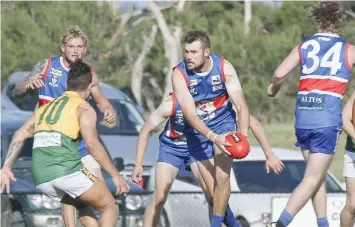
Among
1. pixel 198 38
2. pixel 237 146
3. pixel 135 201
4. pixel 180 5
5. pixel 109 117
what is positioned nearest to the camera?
pixel 237 146

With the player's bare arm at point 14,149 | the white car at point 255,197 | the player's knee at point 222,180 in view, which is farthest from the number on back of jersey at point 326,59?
the white car at point 255,197

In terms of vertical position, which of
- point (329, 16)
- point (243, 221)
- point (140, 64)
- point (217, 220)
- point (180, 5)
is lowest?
point (140, 64)

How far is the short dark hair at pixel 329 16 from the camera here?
9125 millimetres

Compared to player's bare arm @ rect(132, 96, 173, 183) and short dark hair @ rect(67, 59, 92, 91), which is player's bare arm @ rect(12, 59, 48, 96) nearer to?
short dark hair @ rect(67, 59, 92, 91)

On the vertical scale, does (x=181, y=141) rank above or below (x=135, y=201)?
above

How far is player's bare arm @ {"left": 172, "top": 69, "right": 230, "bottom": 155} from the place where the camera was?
9.01 metres

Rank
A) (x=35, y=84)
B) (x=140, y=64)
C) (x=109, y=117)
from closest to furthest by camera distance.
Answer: (x=109, y=117)
(x=35, y=84)
(x=140, y=64)

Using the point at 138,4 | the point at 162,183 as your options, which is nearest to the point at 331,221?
the point at 162,183

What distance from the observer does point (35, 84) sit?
1010 centimetres

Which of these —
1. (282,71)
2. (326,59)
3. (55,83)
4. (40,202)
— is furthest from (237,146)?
(40,202)

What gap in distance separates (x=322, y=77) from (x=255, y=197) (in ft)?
14.0

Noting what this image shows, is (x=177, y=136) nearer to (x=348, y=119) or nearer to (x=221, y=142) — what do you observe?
(x=221, y=142)

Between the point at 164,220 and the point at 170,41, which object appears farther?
the point at 170,41

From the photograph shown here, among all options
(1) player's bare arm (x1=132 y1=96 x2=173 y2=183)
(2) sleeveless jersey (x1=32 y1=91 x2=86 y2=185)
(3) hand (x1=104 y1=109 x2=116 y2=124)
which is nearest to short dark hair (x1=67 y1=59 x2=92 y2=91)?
(2) sleeveless jersey (x1=32 y1=91 x2=86 y2=185)
